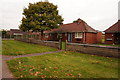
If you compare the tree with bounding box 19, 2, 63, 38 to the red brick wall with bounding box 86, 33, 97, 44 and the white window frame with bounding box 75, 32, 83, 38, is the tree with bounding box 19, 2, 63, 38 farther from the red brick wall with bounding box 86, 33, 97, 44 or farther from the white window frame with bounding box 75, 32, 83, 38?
the red brick wall with bounding box 86, 33, 97, 44

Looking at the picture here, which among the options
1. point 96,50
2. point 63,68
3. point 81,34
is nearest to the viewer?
point 63,68

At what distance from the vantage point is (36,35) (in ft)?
131

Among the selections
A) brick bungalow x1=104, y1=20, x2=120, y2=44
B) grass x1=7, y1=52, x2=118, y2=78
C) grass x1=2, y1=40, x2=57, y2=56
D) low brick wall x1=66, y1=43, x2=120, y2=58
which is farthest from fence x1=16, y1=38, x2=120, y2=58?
brick bungalow x1=104, y1=20, x2=120, y2=44

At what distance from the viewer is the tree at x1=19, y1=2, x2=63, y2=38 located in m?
19.9

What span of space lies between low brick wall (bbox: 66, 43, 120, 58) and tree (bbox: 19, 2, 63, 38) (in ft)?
34.5

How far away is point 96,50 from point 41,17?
14764 mm

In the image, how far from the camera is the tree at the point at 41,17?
19938 millimetres

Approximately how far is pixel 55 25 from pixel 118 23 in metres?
14.7

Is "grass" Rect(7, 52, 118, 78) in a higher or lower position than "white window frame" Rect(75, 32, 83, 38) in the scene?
lower

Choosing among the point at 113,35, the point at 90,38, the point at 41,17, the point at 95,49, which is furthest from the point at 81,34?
the point at 95,49

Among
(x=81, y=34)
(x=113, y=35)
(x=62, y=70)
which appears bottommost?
(x=62, y=70)

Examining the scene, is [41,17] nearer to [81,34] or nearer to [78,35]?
[78,35]

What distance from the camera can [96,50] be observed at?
9297mm

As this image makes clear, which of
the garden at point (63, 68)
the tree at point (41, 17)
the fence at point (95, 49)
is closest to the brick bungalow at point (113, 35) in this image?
the tree at point (41, 17)
